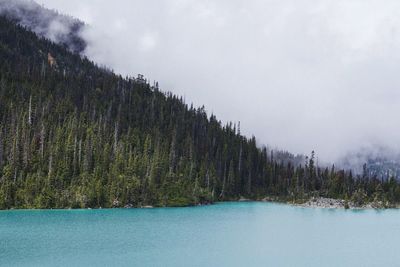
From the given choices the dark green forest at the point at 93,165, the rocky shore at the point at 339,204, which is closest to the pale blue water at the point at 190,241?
the dark green forest at the point at 93,165

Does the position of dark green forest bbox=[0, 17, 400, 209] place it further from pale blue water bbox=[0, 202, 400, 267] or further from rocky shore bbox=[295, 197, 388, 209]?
pale blue water bbox=[0, 202, 400, 267]

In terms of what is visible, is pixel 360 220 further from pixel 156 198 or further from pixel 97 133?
pixel 97 133

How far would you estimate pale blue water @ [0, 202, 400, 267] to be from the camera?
206 ft

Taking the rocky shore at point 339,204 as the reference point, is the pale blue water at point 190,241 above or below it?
below

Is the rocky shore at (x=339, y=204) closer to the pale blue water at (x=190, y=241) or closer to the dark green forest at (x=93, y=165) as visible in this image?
the dark green forest at (x=93, y=165)

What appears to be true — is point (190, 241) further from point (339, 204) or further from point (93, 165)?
point (339, 204)

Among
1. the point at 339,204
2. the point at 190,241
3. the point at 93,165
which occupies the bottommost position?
the point at 190,241

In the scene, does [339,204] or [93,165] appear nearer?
[93,165]

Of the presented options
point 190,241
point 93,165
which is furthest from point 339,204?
point 190,241

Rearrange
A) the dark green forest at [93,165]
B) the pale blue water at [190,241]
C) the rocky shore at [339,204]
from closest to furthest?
1. the pale blue water at [190,241]
2. the dark green forest at [93,165]
3. the rocky shore at [339,204]

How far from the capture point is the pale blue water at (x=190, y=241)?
6278 centimetres

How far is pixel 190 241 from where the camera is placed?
7725 centimetres

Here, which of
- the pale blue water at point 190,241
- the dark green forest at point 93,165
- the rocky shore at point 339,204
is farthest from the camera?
the rocky shore at point 339,204

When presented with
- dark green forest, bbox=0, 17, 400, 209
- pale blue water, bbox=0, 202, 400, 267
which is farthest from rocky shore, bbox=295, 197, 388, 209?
pale blue water, bbox=0, 202, 400, 267
